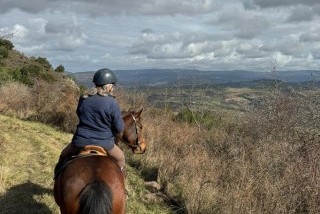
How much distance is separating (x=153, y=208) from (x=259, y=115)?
21.0ft

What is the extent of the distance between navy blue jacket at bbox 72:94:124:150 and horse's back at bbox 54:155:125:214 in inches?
33.5

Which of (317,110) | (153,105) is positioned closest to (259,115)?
(317,110)

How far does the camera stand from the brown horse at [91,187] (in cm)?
548

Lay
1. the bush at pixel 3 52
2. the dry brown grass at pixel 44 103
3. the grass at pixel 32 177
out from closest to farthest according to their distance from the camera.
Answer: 1. the grass at pixel 32 177
2. the dry brown grass at pixel 44 103
3. the bush at pixel 3 52

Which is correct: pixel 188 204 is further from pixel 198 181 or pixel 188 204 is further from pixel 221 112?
pixel 221 112

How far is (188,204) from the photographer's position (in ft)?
31.3

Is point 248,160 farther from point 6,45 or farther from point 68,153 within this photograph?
point 6,45

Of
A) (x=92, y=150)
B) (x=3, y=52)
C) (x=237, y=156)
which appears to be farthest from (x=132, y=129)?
(x=3, y=52)

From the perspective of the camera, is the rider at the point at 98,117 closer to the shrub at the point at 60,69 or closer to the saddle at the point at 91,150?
the saddle at the point at 91,150

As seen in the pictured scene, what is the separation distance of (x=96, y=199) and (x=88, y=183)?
0.25 m

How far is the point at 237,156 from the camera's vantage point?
12.0m

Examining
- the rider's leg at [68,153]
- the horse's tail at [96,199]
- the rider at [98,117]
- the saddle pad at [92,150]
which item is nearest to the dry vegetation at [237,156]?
the rider at [98,117]

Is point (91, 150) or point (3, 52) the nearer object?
point (91, 150)

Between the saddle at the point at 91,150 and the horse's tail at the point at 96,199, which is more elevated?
the saddle at the point at 91,150
